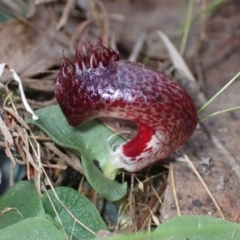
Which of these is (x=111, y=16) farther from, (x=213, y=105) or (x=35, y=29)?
(x=213, y=105)

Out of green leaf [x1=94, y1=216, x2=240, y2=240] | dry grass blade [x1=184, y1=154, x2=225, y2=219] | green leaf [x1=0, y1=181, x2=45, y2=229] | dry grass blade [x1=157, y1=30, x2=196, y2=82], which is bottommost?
green leaf [x1=0, y1=181, x2=45, y2=229]

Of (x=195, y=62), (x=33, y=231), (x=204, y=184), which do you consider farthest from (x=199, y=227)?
(x=195, y=62)

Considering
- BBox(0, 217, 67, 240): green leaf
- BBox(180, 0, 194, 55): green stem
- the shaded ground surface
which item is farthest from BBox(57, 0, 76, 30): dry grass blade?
BBox(0, 217, 67, 240): green leaf

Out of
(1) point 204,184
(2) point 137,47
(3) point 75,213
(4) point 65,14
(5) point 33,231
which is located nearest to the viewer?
(5) point 33,231

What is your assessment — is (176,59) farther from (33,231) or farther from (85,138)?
(33,231)

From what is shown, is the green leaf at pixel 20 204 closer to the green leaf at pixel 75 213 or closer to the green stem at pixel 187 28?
the green leaf at pixel 75 213

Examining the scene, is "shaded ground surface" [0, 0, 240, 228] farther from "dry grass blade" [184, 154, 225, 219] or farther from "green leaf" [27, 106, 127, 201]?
"green leaf" [27, 106, 127, 201]
